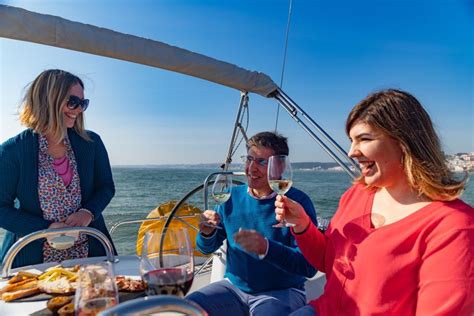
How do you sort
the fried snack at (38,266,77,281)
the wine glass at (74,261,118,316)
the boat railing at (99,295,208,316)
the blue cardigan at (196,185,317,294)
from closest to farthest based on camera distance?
the boat railing at (99,295,208,316) → the wine glass at (74,261,118,316) → the fried snack at (38,266,77,281) → the blue cardigan at (196,185,317,294)

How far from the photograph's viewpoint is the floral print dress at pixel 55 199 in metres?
2.06

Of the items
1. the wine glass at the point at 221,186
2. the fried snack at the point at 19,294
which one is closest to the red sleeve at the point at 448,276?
the wine glass at the point at 221,186

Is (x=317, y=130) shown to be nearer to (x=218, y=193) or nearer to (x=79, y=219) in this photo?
(x=218, y=193)

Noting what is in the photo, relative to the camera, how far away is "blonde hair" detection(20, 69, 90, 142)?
2100mm

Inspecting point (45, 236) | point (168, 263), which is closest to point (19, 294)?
point (45, 236)

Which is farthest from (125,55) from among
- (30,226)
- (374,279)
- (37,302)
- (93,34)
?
(374,279)

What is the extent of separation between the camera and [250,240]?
1404 millimetres

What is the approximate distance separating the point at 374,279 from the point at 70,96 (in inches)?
72.3

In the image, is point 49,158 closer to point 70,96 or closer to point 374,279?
point 70,96

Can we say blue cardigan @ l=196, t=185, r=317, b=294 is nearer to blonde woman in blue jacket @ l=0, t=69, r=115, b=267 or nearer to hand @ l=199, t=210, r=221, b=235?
hand @ l=199, t=210, r=221, b=235

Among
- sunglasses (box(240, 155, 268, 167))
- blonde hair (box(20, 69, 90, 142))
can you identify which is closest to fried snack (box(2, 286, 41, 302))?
blonde hair (box(20, 69, 90, 142))

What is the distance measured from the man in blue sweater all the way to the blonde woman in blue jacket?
77 centimetres

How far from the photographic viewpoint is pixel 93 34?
2.01 meters

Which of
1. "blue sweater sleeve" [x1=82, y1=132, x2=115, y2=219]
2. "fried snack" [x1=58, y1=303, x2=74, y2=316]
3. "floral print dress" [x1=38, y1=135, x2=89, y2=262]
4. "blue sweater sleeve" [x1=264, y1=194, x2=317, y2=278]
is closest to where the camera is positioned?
"fried snack" [x1=58, y1=303, x2=74, y2=316]
